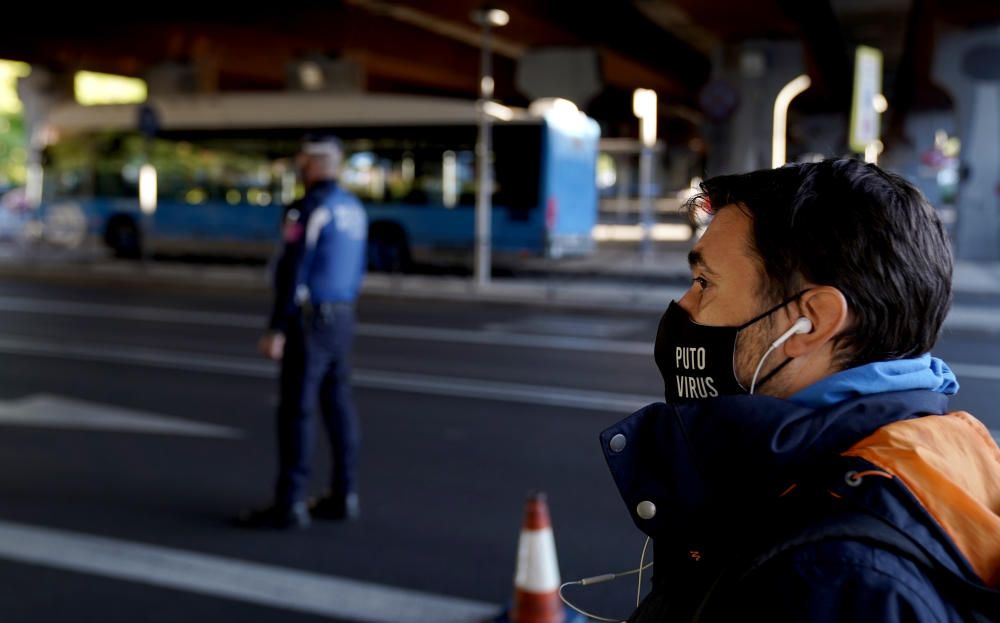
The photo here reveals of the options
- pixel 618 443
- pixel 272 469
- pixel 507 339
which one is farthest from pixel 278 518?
pixel 507 339

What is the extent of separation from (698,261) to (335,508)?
4.29m

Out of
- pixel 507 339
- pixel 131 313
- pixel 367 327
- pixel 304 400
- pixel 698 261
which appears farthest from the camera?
pixel 131 313

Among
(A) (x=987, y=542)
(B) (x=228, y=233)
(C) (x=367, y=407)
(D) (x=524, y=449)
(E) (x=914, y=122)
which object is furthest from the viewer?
(E) (x=914, y=122)

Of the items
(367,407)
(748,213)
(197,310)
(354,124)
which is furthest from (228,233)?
(748,213)

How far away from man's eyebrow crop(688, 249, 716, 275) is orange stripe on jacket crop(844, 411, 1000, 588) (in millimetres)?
383

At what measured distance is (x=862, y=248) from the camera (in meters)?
1.36

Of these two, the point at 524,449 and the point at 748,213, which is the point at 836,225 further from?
the point at 524,449

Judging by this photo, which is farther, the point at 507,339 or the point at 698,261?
the point at 507,339

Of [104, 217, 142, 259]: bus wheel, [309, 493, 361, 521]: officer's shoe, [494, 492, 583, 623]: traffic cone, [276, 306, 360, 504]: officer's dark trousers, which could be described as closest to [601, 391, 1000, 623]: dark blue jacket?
[494, 492, 583, 623]: traffic cone

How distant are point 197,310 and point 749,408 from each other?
1478cm

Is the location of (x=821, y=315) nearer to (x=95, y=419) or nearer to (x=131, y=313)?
(x=95, y=419)

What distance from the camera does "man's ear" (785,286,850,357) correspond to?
1393mm

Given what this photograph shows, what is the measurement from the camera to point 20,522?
5.39 meters

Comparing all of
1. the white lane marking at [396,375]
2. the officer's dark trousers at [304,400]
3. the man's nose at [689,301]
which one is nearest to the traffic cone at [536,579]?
the man's nose at [689,301]
